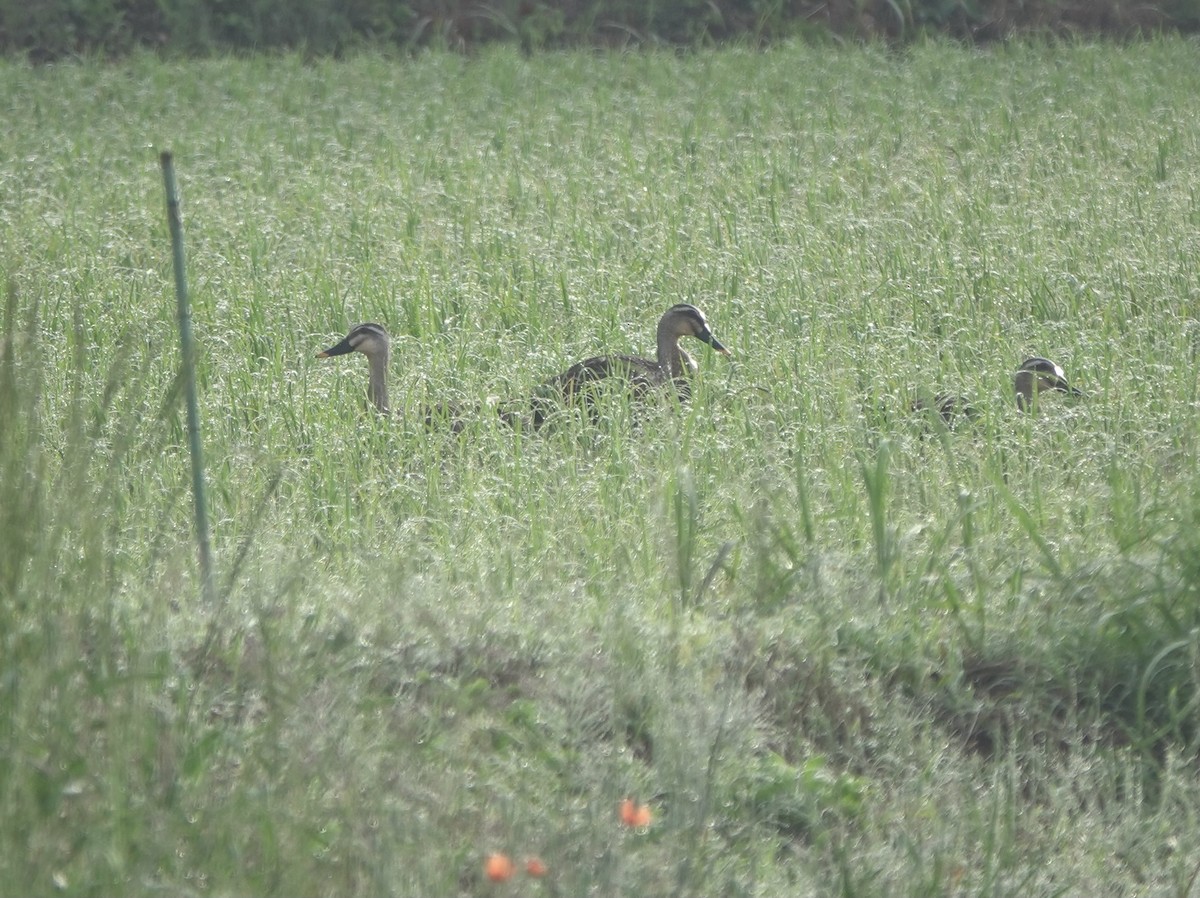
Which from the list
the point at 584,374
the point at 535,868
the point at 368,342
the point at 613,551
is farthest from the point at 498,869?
the point at 368,342

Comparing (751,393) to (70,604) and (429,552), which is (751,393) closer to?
(429,552)

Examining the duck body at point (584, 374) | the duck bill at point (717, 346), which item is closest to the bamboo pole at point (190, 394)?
the duck body at point (584, 374)

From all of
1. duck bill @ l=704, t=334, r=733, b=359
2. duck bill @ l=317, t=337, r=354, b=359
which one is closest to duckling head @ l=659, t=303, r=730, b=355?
duck bill @ l=704, t=334, r=733, b=359

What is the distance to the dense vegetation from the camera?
16047 mm

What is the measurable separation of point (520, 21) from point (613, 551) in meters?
12.8

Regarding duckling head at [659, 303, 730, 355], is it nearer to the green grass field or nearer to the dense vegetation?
the green grass field

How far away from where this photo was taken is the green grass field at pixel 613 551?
3.27 meters

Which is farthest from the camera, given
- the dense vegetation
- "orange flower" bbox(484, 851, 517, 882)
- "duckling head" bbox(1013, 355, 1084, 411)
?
the dense vegetation

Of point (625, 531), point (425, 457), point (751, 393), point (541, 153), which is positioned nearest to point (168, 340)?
point (425, 457)

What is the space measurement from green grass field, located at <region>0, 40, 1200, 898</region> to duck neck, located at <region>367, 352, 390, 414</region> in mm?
63

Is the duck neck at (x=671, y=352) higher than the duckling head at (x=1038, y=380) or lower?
lower

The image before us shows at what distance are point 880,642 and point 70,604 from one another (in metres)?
1.91

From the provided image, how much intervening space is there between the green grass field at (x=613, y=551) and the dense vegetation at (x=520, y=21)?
670 cm

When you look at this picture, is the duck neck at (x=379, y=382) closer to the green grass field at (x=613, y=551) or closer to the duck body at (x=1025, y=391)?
the green grass field at (x=613, y=551)
